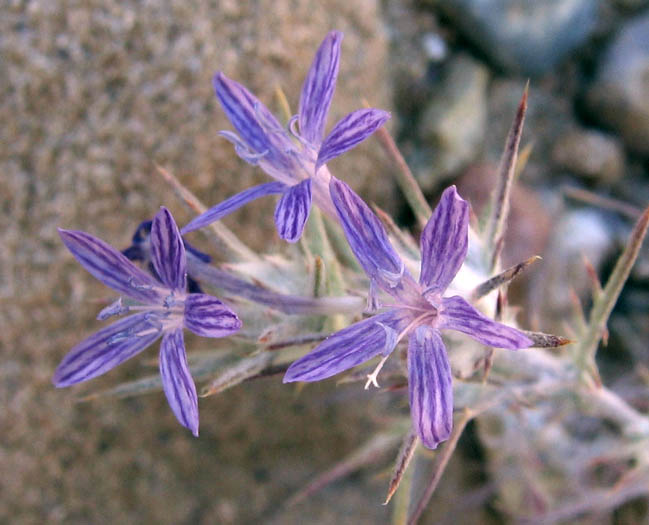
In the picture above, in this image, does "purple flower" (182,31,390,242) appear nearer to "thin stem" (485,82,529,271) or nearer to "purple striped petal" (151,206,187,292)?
"purple striped petal" (151,206,187,292)

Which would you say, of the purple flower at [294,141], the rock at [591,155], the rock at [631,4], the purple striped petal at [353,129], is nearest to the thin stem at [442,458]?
the purple flower at [294,141]

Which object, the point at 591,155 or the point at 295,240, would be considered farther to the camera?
the point at 591,155

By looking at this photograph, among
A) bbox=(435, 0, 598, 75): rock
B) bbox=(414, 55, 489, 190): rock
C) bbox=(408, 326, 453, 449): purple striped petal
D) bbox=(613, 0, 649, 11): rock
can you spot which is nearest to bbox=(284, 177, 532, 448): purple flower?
bbox=(408, 326, 453, 449): purple striped petal

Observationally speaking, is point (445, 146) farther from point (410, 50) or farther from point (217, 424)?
point (217, 424)

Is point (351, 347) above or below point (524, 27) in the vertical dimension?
below

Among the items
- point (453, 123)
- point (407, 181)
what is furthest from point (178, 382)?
point (453, 123)

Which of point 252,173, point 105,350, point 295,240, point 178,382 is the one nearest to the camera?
point 295,240

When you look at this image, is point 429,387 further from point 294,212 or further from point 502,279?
point 294,212

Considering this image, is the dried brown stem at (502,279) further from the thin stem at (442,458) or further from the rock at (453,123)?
the rock at (453,123)
